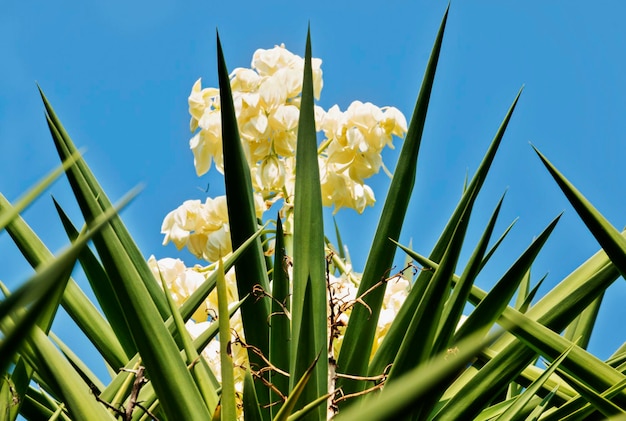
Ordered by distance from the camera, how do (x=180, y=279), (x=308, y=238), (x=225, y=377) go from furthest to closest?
(x=180, y=279), (x=308, y=238), (x=225, y=377)

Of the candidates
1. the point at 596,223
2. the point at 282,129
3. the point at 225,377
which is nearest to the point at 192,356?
the point at 225,377

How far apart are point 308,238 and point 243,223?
9 cm

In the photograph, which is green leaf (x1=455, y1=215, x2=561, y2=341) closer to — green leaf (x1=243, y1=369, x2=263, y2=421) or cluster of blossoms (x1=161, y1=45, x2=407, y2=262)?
green leaf (x1=243, y1=369, x2=263, y2=421)

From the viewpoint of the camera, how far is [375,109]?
1.45 meters

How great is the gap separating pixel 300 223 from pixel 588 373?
37 centimetres

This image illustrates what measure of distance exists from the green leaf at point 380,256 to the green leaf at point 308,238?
89mm

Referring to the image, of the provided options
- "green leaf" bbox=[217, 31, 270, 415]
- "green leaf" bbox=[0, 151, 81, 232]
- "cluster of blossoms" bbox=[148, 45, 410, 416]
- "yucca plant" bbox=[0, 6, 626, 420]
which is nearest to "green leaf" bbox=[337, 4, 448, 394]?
"yucca plant" bbox=[0, 6, 626, 420]

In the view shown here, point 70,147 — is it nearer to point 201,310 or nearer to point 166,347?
point 166,347

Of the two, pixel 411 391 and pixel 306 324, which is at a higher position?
pixel 306 324

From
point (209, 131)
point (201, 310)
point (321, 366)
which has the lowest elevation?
point (321, 366)

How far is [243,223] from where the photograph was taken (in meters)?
0.96

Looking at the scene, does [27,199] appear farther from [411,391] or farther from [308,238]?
[308,238]

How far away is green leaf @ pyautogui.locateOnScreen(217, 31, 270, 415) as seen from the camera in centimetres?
90

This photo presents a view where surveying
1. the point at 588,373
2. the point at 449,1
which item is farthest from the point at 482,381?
the point at 449,1
